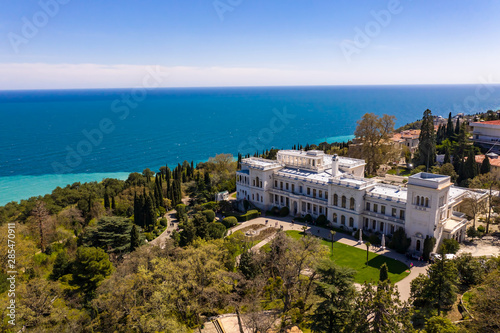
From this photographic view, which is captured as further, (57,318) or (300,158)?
(300,158)

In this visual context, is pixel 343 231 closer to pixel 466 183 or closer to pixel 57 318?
pixel 466 183

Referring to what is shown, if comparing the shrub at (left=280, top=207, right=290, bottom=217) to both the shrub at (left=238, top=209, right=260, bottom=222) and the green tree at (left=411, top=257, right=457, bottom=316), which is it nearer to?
the shrub at (left=238, top=209, right=260, bottom=222)

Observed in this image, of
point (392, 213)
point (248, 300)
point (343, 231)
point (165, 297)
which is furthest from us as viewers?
point (343, 231)

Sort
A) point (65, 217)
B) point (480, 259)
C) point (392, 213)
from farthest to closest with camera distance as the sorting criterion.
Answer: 1. point (65, 217)
2. point (392, 213)
3. point (480, 259)

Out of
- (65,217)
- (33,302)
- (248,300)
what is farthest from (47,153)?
(248,300)

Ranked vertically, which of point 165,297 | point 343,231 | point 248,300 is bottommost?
point 343,231

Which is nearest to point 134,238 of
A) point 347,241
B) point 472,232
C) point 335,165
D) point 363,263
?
point 363,263

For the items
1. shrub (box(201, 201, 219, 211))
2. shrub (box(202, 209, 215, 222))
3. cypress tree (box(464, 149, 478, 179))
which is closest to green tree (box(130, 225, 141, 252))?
shrub (box(202, 209, 215, 222))
